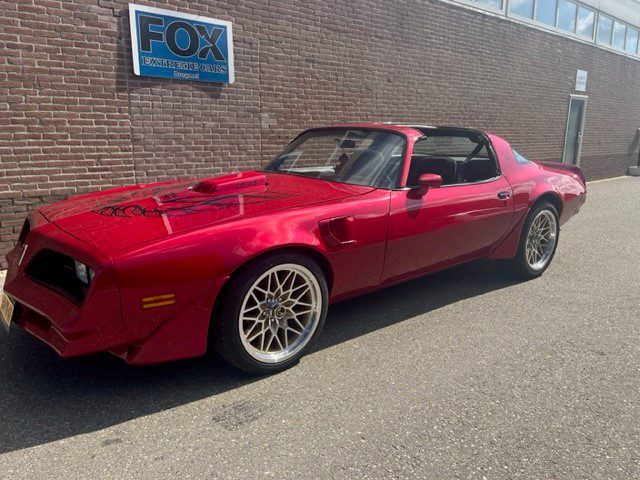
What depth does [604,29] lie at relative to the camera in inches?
557

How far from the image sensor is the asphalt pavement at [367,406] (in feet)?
6.82

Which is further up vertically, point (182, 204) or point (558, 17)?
point (558, 17)

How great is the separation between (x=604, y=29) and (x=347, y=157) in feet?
46.3

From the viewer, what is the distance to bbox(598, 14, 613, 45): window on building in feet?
45.8

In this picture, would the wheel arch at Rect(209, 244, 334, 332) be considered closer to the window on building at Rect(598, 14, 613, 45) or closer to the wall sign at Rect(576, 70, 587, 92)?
the wall sign at Rect(576, 70, 587, 92)

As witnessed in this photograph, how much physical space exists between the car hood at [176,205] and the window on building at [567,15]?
38.5 feet

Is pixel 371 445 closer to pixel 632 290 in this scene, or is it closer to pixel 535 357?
pixel 535 357

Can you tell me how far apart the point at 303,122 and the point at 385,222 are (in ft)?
14.7

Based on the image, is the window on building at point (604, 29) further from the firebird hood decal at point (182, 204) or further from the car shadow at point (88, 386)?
the firebird hood decal at point (182, 204)

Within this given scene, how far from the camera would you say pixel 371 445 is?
86.4 inches

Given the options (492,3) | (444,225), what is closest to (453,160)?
(444,225)

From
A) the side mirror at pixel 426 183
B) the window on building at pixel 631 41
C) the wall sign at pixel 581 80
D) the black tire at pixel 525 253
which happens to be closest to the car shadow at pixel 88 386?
the side mirror at pixel 426 183

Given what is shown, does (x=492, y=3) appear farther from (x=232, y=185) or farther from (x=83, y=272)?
(x=83, y=272)

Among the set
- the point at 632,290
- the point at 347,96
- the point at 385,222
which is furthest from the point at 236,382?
the point at 347,96
